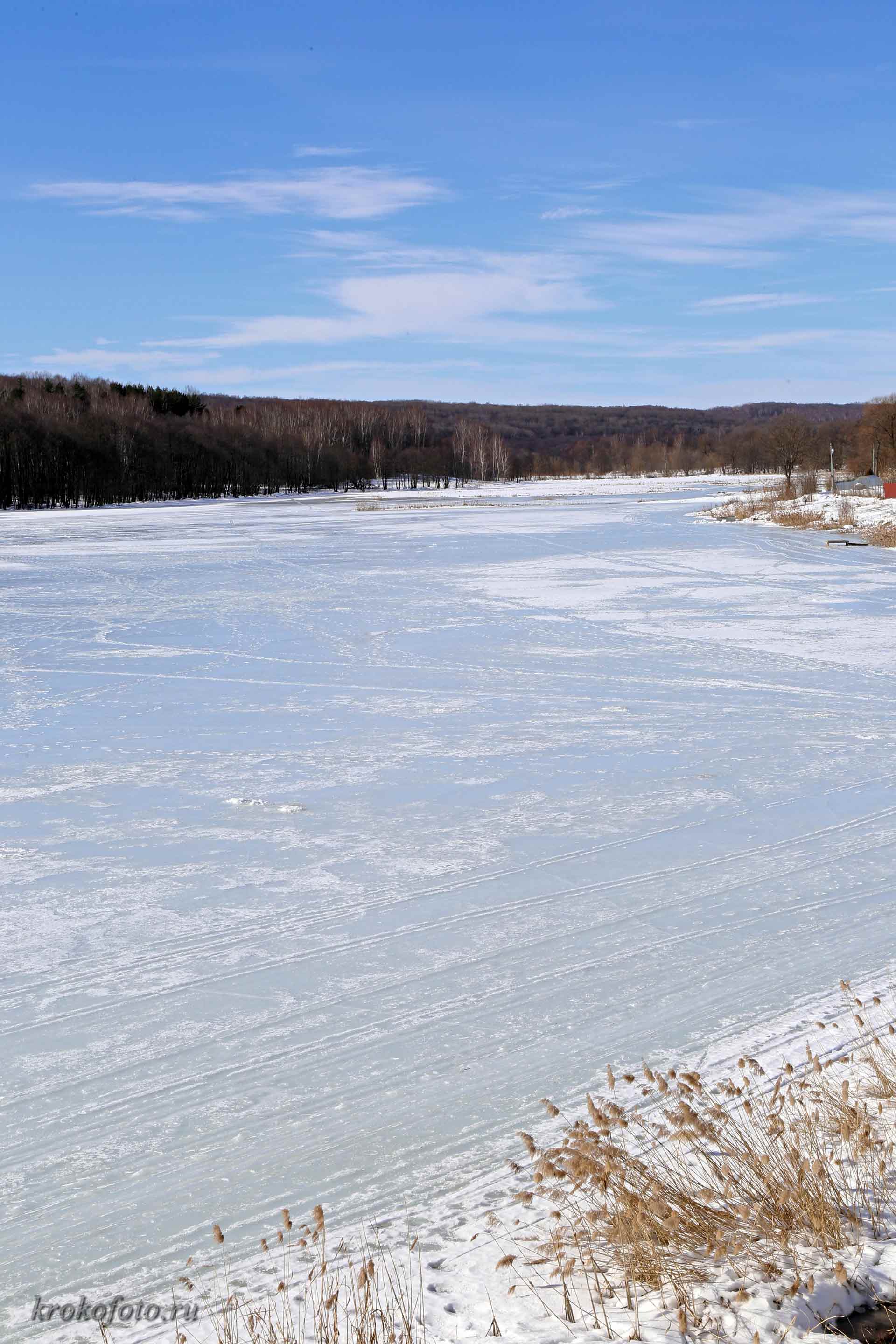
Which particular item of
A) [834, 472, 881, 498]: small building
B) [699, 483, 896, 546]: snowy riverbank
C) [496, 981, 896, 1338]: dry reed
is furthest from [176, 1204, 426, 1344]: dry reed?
[834, 472, 881, 498]: small building

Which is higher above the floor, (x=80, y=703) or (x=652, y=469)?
(x=652, y=469)

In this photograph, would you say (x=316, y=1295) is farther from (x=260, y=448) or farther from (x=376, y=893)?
(x=260, y=448)

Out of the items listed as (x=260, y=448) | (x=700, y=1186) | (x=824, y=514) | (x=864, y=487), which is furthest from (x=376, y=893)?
(x=260, y=448)

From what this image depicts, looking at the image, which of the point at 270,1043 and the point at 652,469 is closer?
the point at 270,1043

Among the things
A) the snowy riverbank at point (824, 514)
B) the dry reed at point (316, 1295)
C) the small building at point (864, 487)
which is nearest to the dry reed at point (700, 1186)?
the dry reed at point (316, 1295)

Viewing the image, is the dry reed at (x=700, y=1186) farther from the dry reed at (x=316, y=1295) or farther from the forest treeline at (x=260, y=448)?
the forest treeline at (x=260, y=448)

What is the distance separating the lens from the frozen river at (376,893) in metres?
3.10

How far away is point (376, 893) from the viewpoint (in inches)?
195

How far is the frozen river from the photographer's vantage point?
10.2 ft

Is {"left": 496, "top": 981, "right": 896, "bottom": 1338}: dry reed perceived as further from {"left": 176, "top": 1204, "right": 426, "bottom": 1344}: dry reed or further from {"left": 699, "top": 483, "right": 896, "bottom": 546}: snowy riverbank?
{"left": 699, "top": 483, "right": 896, "bottom": 546}: snowy riverbank

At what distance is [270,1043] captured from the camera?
3.66 m

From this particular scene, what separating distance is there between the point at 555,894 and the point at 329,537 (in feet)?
84.0

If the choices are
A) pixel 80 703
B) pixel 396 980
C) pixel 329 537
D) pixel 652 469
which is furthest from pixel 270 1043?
pixel 652 469

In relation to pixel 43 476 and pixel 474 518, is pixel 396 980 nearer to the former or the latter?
pixel 474 518
